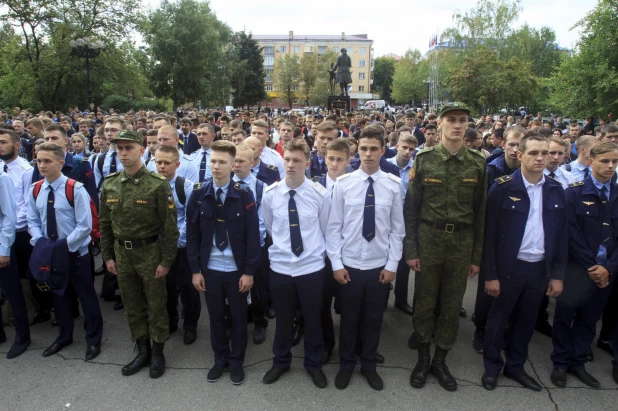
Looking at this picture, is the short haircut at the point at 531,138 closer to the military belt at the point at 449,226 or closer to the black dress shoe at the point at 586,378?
the military belt at the point at 449,226

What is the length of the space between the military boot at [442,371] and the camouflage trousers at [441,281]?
0.33 ft

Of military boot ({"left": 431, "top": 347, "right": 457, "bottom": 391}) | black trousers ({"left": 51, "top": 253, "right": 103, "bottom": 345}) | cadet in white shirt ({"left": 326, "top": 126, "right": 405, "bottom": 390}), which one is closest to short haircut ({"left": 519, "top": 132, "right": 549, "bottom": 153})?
cadet in white shirt ({"left": 326, "top": 126, "right": 405, "bottom": 390})

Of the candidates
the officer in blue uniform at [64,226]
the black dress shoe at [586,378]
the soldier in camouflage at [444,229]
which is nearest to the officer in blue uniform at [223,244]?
the officer in blue uniform at [64,226]

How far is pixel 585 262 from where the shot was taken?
3.63 m

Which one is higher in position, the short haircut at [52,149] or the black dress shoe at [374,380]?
the short haircut at [52,149]

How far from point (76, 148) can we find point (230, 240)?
423cm

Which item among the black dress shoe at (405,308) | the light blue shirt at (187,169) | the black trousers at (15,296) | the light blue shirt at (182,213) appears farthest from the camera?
the light blue shirt at (187,169)

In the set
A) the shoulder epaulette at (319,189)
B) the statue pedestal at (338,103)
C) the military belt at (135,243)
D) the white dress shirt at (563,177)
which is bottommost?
the military belt at (135,243)

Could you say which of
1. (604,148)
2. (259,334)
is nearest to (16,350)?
(259,334)

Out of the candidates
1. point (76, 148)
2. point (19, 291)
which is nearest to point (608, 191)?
point (19, 291)

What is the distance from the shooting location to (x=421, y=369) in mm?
3639

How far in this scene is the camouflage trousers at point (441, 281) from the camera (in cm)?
347

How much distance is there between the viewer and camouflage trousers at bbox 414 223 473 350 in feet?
11.4

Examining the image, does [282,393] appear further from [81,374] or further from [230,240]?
[81,374]
